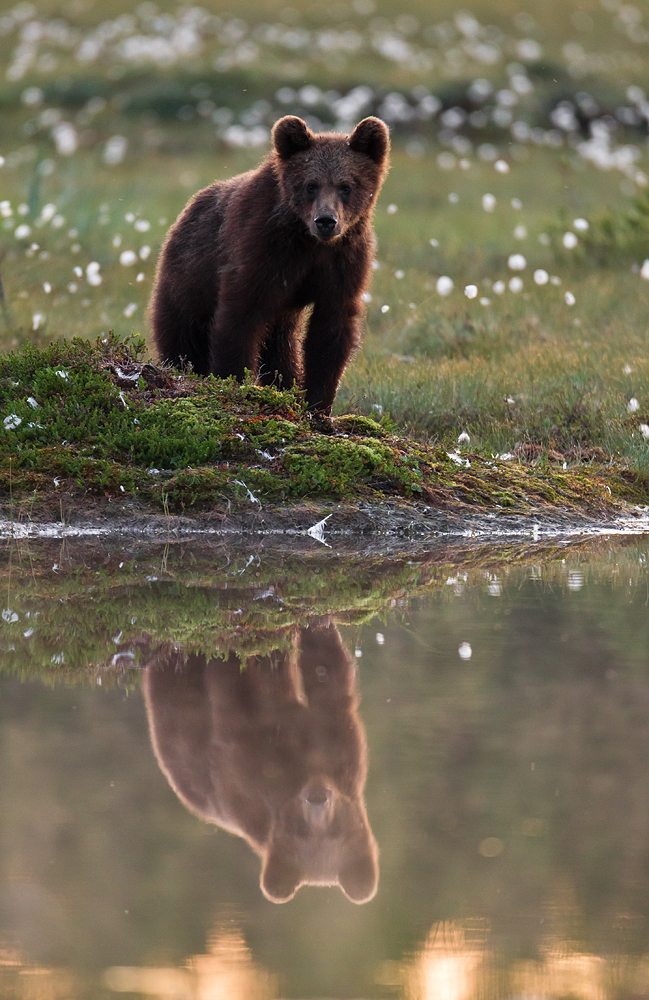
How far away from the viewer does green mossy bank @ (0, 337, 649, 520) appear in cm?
679

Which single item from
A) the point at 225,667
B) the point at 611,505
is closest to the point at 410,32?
the point at 611,505

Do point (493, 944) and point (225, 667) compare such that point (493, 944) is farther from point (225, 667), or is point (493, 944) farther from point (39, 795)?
point (225, 667)

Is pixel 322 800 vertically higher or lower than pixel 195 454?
higher

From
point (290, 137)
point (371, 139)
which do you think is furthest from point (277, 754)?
point (371, 139)

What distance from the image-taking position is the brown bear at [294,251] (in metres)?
7.37

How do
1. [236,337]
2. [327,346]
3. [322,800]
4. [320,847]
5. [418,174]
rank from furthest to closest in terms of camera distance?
[418,174] < [327,346] < [236,337] < [322,800] < [320,847]

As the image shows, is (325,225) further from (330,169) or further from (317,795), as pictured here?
(317,795)

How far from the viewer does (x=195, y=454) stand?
23.1 ft

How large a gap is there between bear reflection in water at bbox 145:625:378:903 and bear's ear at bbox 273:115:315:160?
411 cm

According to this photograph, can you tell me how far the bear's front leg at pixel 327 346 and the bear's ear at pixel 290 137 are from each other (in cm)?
97

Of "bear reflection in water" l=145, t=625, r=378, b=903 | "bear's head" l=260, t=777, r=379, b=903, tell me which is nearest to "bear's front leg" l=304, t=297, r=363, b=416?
"bear reflection in water" l=145, t=625, r=378, b=903

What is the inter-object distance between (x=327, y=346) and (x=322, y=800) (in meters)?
5.30

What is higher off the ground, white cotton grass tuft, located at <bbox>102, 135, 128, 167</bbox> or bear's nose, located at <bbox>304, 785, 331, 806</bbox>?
bear's nose, located at <bbox>304, 785, 331, 806</bbox>

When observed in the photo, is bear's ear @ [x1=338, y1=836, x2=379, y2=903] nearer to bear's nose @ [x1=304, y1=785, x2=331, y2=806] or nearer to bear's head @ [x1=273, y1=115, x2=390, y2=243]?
bear's nose @ [x1=304, y1=785, x2=331, y2=806]
